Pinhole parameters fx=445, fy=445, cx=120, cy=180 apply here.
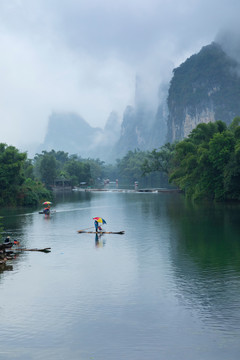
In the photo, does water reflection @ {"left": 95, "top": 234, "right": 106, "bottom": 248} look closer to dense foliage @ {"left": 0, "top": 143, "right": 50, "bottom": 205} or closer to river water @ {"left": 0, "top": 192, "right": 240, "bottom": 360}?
river water @ {"left": 0, "top": 192, "right": 240, "bottom": 360}

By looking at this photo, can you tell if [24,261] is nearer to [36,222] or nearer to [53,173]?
[36,222]

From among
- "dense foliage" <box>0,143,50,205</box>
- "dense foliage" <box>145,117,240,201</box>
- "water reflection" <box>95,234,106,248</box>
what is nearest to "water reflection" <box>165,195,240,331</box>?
"water reflection" <box>95,234,106,248</box>

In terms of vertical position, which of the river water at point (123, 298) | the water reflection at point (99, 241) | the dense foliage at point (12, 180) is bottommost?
the river water at point (123, 298)

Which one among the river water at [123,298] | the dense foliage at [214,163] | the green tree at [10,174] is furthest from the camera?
the green tree at [10,174]

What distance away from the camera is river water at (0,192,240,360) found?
14.7 metres

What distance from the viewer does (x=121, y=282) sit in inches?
895

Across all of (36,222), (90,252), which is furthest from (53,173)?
(90,252)

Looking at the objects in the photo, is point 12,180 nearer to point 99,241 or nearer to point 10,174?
point 10,174

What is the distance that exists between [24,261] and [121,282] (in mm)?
8061

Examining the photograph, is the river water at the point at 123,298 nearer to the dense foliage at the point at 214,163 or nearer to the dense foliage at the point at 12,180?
the dense foliage at the point at 214,163

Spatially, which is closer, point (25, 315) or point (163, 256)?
point (25, 315)

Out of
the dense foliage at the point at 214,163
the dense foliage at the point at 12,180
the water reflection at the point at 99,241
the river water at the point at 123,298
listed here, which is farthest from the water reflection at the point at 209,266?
the dense foliage at the point at 12,180

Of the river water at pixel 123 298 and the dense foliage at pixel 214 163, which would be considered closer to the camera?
the river water at pixel 123 298

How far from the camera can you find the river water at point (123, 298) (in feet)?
48.3
